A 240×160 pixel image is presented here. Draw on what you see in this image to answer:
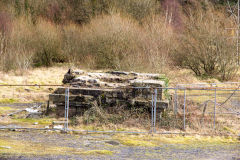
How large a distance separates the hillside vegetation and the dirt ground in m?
10.6

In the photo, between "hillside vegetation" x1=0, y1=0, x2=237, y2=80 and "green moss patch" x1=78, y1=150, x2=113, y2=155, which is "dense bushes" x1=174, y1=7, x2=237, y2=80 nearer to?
"hillside vegetation" x1=0, y1=0, x2=237, y2=80

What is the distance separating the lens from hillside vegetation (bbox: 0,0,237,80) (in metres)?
24.4

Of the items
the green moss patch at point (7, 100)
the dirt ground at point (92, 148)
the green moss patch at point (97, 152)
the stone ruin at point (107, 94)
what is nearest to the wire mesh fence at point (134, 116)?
the stone ruin at point (107, 94)

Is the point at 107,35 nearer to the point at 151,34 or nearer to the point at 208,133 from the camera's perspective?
the point at 151,34

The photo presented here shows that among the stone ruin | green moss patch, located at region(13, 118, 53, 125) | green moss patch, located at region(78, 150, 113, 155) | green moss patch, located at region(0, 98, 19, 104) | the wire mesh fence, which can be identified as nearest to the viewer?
green moss patch, located at region(78, 150, 113, 155)

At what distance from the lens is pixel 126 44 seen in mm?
26625

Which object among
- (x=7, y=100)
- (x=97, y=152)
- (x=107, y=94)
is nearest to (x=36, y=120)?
(x=107, y=94)

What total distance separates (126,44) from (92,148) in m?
17.2

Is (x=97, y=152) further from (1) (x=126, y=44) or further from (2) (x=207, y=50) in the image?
(1) (x=126, y=44)

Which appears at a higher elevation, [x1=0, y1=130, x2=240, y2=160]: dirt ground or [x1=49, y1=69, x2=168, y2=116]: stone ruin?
[x1=49, y1=69, x2=168, y2=116]: stone ruin

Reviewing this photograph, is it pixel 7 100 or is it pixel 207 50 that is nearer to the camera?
pixel 7 100

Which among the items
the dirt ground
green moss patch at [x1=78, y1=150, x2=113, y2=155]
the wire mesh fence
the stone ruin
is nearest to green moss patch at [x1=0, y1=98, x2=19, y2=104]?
the wire mesh fence

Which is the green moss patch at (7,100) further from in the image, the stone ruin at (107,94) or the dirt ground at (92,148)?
the dirt ground at (92,148)

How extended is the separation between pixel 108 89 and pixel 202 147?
168 inches
